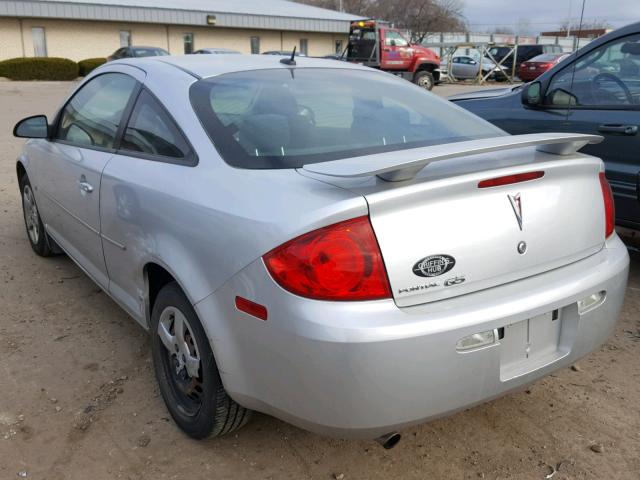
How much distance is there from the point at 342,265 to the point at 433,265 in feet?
0.98

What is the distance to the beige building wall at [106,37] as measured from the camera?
30.4m

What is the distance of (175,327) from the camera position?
2664 millimetres

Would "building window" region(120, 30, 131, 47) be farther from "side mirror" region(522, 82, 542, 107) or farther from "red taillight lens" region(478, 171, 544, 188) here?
"red taillight lens" region(478, 171, 544, 188)

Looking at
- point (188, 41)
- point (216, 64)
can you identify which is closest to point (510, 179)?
point (216, 64)

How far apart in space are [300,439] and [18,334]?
197 centimetres

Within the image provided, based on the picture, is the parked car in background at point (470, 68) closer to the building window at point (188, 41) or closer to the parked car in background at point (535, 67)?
the parked car in background at point (535, 67)

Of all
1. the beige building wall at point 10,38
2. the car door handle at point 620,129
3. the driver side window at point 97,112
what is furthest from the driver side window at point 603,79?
the beige building wall at point 10,38

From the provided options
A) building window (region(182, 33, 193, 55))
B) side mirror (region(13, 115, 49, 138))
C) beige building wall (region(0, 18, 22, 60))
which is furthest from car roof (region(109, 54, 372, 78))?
building window (region(182, 33, 193, 55))

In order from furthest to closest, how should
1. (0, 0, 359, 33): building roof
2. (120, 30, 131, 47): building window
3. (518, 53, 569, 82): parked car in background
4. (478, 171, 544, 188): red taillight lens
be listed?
1. (120, 30, 131, 47): building window
2. (0, 0, 359, 33): building roof
3. (518, 53, 569, 82): parked car in background
4. (478, 171, 544, 188): red taillight lens

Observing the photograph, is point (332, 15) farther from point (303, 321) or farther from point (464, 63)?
point (303, 321)

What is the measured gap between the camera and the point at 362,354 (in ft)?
6.31

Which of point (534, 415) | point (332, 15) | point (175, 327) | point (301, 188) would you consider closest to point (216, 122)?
point (301, 188)

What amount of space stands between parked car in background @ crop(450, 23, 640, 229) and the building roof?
1199 inches

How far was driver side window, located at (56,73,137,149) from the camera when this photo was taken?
3.32 m
